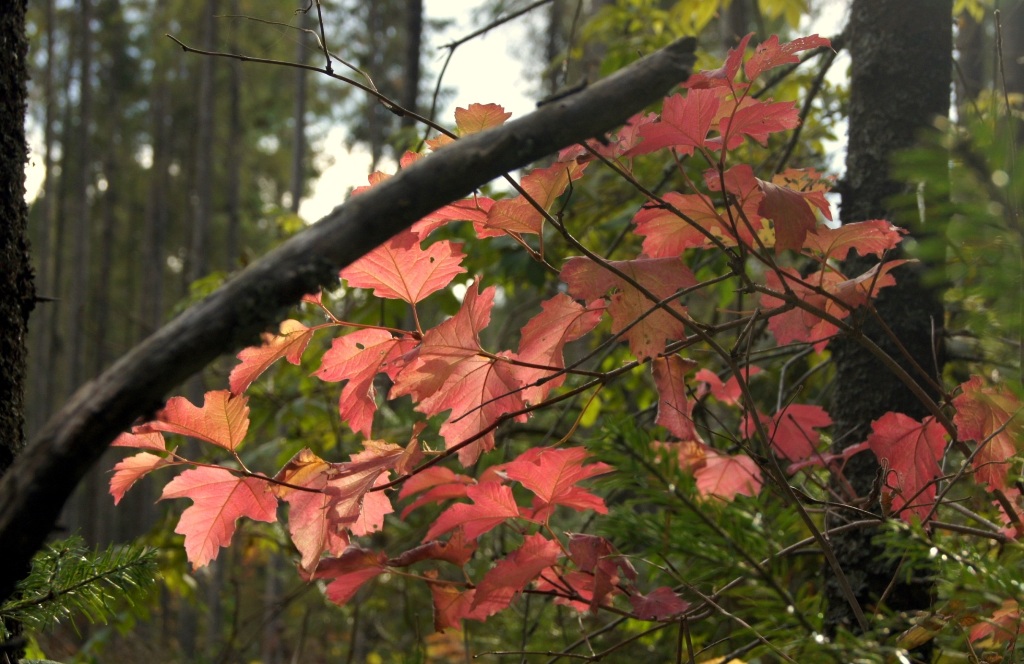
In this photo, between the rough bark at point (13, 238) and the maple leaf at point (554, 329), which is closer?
the maple leaf at point (554, 329)

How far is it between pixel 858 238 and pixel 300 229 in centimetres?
343

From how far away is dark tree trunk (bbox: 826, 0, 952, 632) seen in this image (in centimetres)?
141

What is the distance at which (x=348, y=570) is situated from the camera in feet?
3.23

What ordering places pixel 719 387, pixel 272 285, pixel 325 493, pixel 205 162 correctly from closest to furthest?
pixel 272 285
pixel 325 493
pixel 719 387
pixel 205 162

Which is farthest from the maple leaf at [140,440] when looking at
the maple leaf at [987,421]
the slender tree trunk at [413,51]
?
the slender tree trunk at [413,51]

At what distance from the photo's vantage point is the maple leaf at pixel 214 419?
891 millimetres

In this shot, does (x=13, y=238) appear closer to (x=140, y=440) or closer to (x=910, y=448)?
(x=140, y=440)

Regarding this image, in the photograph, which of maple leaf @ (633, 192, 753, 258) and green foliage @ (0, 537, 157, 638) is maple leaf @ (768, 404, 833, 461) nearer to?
maple leaf @ (633, 192, 753, 258)

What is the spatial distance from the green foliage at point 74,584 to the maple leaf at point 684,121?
0.82 meters

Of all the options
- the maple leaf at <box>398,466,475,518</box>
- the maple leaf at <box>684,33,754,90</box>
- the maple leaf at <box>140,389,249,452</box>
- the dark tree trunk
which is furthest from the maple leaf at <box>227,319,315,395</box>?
the dark tree trunk

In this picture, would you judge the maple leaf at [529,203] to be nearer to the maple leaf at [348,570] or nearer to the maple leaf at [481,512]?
the maple leaf at [481,512]

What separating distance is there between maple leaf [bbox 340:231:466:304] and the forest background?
1.00ft

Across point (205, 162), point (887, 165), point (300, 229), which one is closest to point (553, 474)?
point (887, 165)

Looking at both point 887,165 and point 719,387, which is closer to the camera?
point 719,387
